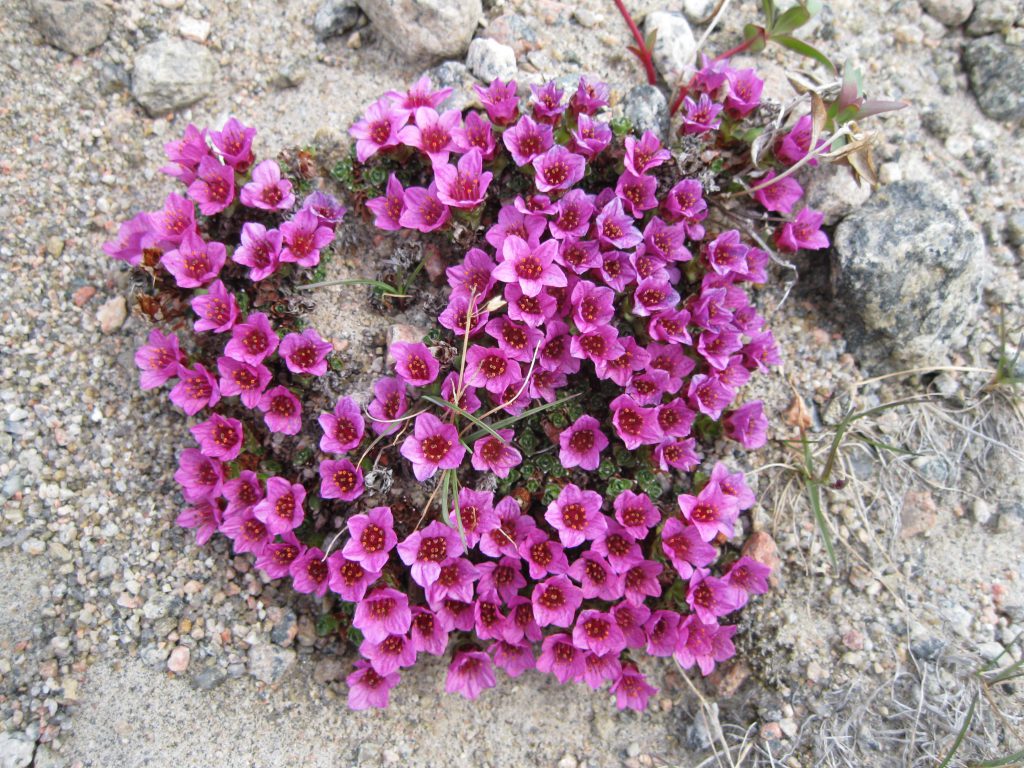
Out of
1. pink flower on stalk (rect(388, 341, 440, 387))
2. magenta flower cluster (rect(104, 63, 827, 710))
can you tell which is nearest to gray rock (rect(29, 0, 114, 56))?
magenta flower cluster (rect(104, 63, 827, 710))

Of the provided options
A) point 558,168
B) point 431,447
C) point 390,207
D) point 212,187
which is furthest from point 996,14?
point 212,187

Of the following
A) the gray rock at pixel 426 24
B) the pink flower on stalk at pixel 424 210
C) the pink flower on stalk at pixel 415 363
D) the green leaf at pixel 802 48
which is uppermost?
the green leaf at pixel 802 48

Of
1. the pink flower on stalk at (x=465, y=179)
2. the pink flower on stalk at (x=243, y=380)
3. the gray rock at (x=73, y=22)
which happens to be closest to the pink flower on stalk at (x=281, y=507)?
the pink flower on stalk at (x=243, y=380)

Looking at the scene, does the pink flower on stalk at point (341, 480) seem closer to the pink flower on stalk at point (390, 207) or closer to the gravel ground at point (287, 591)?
the gravel ground at point (287, 591)

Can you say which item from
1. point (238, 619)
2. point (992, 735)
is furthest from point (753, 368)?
point (238, 619)

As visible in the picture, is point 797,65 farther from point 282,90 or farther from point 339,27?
point 282,90

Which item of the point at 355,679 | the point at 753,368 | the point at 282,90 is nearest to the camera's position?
the point at 355,679
